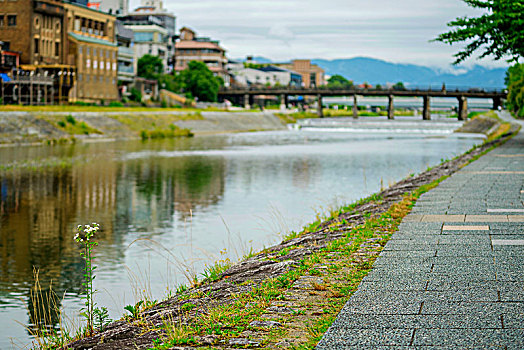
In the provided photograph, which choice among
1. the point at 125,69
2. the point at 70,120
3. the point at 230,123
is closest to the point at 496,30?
the point at 70,120

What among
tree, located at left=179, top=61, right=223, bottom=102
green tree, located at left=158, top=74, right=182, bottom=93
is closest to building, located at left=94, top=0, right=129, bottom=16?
tree, located at left=179, top=61, right=223, bottom=102

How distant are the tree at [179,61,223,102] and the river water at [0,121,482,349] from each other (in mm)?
96244

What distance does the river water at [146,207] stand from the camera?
16.9 metres

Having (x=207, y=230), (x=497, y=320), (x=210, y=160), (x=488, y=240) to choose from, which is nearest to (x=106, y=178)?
(x=210, y=160)

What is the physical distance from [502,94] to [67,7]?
105 meters

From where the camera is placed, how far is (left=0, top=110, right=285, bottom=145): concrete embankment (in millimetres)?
71812

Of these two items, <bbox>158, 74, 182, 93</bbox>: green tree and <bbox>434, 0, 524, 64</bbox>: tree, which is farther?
<bbox>158, 74, 182, 93</bbox>: green tree

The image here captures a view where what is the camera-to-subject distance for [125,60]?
139250mm

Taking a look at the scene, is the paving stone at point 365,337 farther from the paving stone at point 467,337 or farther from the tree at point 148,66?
the tree at point 148,66

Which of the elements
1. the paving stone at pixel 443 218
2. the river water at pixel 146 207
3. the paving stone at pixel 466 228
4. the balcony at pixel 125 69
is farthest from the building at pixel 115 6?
the paving stone at pixel 466 228

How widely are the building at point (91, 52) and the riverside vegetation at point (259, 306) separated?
104744mm

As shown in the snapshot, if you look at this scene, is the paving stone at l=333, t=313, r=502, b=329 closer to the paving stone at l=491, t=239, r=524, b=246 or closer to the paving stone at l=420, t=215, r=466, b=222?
the paving stone at l=491, t=239, r=524, b=246

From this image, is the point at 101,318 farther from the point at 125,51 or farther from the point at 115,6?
the point at 115,6

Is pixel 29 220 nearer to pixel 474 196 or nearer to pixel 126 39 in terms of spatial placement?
pixel 474 196
